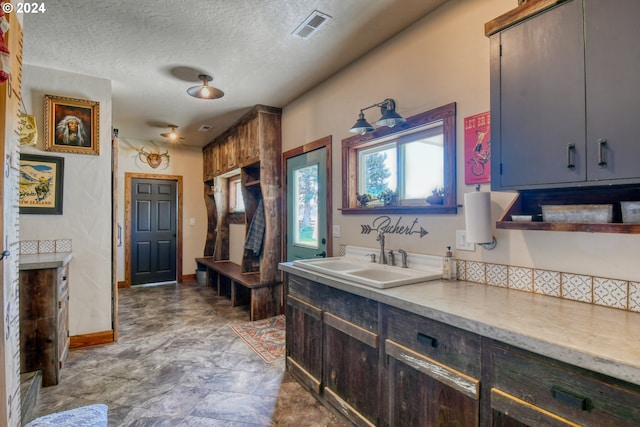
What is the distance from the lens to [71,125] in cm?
314

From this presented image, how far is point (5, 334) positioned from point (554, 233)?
2128 mm

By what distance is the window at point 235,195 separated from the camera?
562cm

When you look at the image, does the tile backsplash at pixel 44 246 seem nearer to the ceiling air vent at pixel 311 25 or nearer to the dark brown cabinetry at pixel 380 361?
the dark brown cabinetry at pixel 380 361

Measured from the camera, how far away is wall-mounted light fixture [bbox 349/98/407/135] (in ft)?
7.68

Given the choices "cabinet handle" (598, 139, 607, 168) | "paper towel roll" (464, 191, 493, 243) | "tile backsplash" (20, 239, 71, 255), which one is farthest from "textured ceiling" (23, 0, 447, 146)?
"tile backsplash" (20, 239, 71, 255)

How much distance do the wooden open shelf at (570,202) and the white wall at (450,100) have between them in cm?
12

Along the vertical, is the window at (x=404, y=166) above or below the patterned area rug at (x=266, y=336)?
above

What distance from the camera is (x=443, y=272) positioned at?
2.01 meters

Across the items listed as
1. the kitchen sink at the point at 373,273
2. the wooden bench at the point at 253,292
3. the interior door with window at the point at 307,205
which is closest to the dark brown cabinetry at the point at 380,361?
the kitchen sink at the point at 373,273

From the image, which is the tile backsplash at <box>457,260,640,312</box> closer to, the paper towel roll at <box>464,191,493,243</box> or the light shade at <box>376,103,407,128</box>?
the paper towel roll at <box>464,191,493,243</box>

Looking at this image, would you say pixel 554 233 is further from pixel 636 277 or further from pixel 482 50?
pixel 482 50

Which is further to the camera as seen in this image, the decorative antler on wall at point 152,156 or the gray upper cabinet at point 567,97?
the decorative antler on wall at point 152,156

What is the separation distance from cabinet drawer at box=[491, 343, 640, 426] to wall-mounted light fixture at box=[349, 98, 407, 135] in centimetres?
163

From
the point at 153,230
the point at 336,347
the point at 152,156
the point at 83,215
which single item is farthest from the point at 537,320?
the point at 152,156
